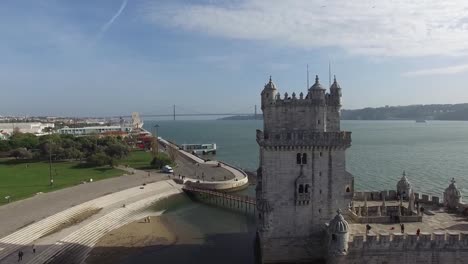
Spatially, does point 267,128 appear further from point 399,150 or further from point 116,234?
point 399,150

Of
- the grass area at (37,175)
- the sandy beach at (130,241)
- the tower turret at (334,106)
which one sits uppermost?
the tower turret at (334,106)

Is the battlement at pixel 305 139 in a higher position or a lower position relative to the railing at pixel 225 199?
higher

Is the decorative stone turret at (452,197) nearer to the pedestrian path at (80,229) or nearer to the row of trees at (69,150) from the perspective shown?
the pedestrian path at (80,229)

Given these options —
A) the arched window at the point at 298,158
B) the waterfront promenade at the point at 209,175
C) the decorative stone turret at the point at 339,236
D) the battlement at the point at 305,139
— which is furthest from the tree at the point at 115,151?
the decorative stone turret at the point at 339,236

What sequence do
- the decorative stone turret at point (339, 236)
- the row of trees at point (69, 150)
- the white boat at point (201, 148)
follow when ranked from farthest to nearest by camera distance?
the white boat at point (201, 148) → the row of trees at point (69, 150) → the decorative stone turret at point (339, 236)

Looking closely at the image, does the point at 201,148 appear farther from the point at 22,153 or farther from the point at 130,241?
the point at 130,241

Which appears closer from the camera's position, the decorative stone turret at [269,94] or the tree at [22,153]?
the decorative stone turret at [269,94]

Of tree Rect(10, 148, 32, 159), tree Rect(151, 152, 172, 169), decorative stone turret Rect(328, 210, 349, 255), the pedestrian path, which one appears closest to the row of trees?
tree Rect(10, 148, 32, 159)
